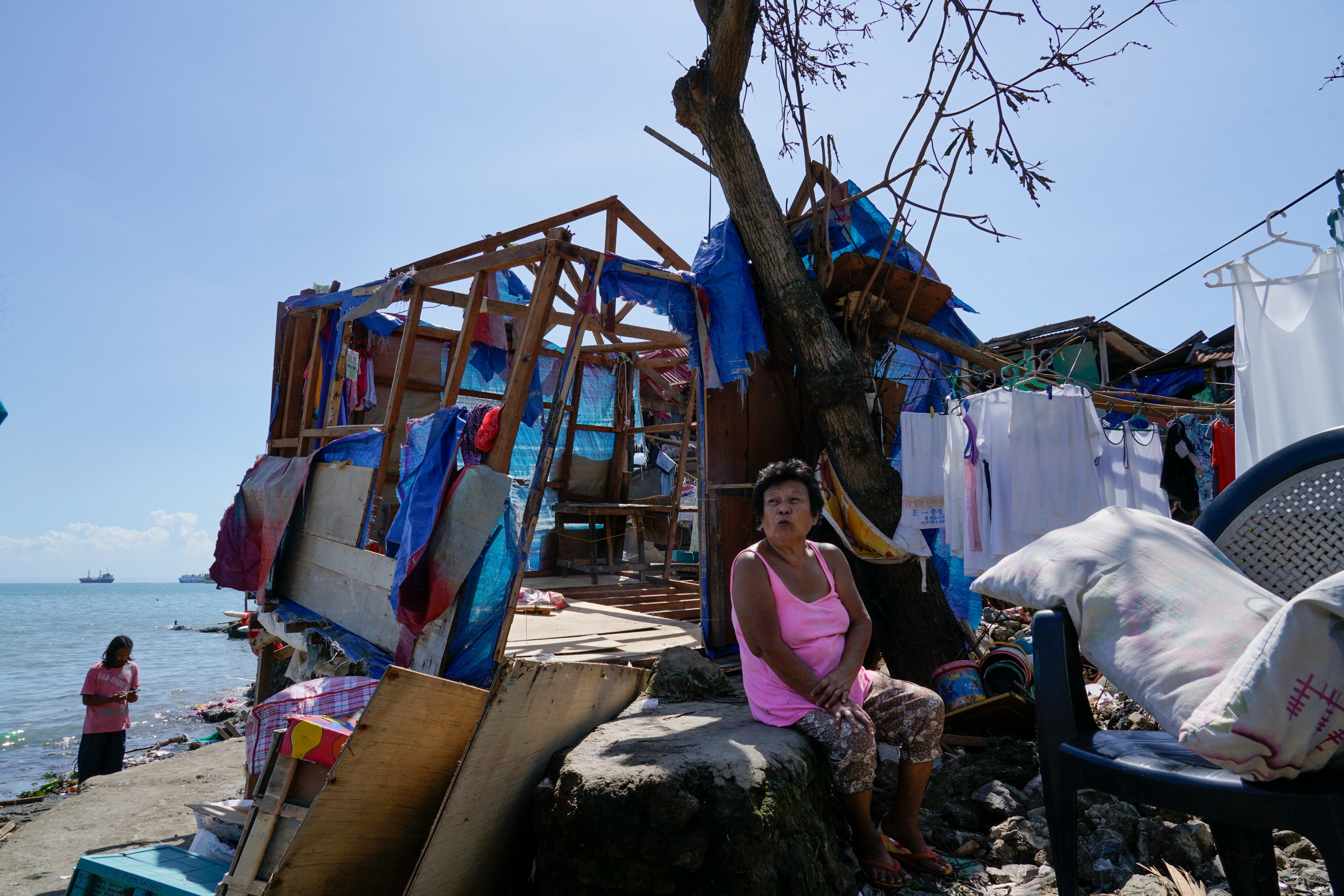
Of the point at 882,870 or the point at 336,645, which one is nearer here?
the point at 882,870

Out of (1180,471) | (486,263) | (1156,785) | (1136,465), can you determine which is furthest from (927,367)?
(1156,785)

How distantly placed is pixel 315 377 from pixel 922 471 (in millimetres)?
6695

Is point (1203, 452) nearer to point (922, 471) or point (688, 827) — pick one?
point (922, 471)

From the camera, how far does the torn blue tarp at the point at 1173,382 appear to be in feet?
45.0

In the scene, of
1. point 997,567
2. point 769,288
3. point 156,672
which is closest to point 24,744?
point 156,672

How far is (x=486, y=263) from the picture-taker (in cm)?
585

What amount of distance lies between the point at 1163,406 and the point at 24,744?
19.3m

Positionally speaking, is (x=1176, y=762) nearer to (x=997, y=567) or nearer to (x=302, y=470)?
Answer: (x=997, y=567)

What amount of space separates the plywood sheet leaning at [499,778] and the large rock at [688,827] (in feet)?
0.64

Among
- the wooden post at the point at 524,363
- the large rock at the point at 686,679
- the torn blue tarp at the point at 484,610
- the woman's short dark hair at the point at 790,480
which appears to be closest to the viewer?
the woman's short dark hair at the point at 790,480

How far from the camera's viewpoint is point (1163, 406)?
725 cm

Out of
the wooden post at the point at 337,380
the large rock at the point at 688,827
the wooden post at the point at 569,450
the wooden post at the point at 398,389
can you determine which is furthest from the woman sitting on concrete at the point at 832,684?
the wooden post at the point at 569,450

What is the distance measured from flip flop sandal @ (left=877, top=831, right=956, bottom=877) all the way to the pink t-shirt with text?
28.6 ft

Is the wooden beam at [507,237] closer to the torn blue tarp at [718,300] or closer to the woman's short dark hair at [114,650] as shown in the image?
the torn blue tarp at [718,300]
